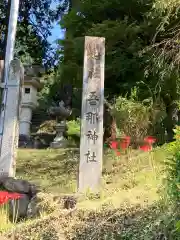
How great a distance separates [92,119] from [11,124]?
1.60m

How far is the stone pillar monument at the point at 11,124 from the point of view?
6.96m

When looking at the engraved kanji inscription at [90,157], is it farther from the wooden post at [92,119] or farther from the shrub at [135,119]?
the shrub at [135,119]

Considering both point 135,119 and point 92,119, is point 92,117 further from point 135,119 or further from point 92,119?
point 135,119

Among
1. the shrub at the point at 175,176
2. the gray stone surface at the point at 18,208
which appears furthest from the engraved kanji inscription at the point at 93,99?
the shrub at the point at 175,176

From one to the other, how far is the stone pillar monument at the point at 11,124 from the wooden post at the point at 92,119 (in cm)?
144

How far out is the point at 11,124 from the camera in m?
7.09

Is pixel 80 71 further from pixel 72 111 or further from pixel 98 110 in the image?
pixel 98 110

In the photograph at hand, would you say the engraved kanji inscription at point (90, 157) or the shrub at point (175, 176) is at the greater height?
the shrub at point (175, 176)

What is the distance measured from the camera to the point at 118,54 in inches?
396

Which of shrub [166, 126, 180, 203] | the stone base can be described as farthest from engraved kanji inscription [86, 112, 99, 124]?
the stone base


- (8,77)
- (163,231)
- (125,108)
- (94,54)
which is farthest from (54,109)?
(163,231)

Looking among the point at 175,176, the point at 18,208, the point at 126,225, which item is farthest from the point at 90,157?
the point at 175,176

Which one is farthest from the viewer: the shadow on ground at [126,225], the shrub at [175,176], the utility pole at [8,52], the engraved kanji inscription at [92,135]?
the utility pole at [8,52]

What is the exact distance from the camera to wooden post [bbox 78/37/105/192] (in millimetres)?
5969
